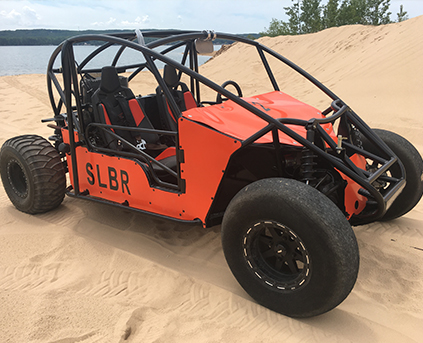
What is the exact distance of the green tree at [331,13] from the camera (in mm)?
24219

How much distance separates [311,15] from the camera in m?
25.7

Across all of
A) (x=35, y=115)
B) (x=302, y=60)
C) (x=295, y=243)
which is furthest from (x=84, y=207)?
(x=302, y=60)

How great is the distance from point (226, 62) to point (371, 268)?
17.5 meters

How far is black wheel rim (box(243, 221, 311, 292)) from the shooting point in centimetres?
194

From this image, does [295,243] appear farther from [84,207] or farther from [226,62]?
[226,62]

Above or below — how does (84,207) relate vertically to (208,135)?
below

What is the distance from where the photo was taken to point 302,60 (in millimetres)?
15031

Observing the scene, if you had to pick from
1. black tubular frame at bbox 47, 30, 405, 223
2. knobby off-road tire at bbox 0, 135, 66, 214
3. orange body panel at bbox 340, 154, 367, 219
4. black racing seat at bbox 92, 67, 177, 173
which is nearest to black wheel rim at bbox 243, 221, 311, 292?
black tubular frame at bbox 47, 30, 405, 223

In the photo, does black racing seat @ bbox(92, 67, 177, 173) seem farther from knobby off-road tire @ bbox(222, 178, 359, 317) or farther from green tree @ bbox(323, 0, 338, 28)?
green tree @ bbox(323, 0, 338, 28)

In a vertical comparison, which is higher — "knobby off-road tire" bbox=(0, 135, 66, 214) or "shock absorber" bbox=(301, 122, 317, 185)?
"shock absorber" bbox=(301, 122, 317, 185)

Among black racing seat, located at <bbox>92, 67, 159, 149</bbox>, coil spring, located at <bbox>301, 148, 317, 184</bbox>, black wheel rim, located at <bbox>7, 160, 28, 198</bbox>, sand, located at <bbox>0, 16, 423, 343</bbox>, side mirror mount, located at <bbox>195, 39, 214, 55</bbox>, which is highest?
side mirror mount, located at <bbox>195, 39, 214, 55</bbox>

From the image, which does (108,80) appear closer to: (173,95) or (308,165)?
(173,95)

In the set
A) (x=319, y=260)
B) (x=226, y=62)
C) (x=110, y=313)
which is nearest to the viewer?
(x=319, y=260)

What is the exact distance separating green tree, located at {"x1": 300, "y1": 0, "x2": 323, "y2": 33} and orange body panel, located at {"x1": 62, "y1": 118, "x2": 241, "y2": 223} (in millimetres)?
25554
